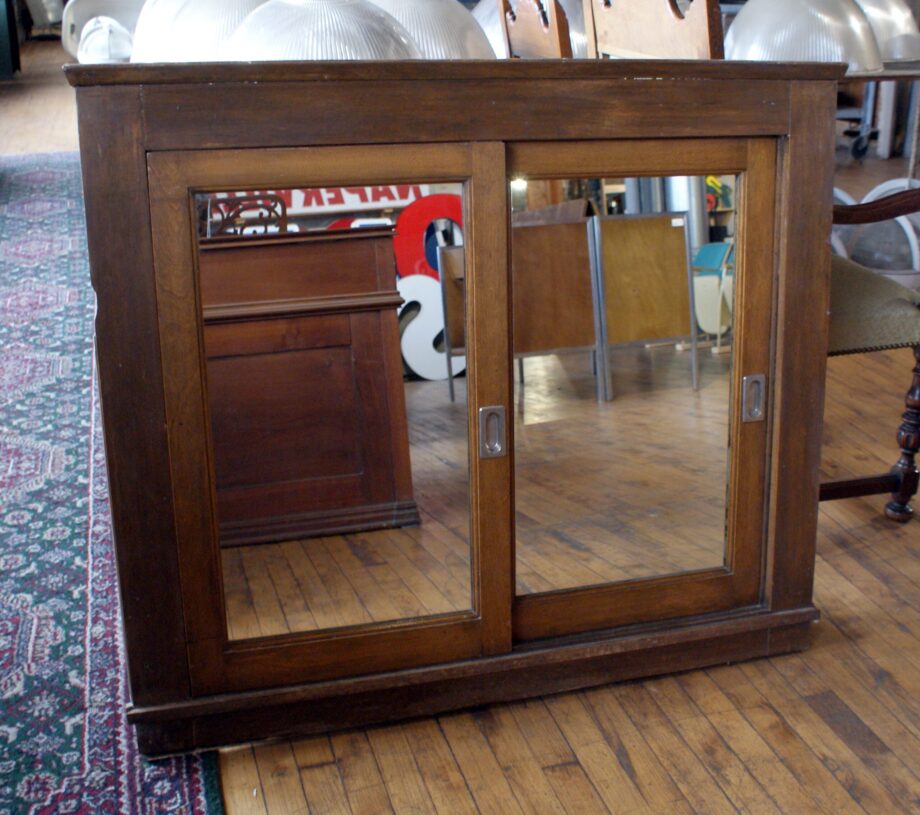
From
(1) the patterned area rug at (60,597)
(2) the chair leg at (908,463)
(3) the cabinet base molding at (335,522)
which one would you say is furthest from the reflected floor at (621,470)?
(2) the chair leg at (908,463)

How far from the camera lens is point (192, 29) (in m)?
2.12

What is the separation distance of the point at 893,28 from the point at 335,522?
2.38 meters

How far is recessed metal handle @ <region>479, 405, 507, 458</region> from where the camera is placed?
1.87 metres

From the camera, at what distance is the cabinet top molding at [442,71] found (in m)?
1.60

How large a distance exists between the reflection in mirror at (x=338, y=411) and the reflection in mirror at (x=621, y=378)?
146 mm

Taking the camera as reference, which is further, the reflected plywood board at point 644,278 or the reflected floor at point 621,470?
the reflected plywood board at point 644,278

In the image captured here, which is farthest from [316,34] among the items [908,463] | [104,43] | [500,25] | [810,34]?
[104,43]

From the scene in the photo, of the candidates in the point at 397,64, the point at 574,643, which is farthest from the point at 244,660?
the point at 397,64

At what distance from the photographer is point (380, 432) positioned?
6.60ft

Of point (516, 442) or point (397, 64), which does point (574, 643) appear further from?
point (397, 64)

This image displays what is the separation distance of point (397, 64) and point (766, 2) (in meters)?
1.37

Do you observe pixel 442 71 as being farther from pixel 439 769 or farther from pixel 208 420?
pixel 439 769

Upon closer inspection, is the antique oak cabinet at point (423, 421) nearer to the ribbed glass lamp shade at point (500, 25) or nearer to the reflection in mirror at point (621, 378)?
the reflection in mirror at point (621, 378)

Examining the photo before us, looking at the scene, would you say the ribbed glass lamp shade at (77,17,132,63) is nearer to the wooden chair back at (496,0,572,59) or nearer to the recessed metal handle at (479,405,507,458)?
the wooden chair back at (496,0,572,59)
